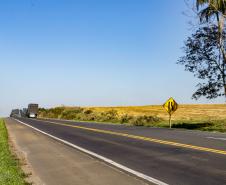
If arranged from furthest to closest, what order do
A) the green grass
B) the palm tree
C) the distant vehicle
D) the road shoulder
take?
the distant vehicle < the palm tree < the road shoulder < the green grass

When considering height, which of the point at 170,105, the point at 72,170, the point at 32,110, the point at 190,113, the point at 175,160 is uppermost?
the point at 32,110

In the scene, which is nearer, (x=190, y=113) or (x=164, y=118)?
(x=164, y=118)

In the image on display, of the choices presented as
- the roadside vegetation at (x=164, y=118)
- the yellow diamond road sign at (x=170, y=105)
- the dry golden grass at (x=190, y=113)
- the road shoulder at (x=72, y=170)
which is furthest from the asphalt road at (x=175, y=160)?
the dry golden grass at (x=190, y=113)

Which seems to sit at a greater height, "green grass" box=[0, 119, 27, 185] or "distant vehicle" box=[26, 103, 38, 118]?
"distant vehicle" box=[26, 103, 38, 118]

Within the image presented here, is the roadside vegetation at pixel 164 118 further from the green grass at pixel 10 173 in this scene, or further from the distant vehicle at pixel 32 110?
the green grass at pixel 10 173

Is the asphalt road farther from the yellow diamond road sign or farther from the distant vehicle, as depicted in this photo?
Result: the distant vehicle

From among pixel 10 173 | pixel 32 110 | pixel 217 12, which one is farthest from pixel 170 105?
pixel 32 110

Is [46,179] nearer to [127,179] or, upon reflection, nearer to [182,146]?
[127,179]

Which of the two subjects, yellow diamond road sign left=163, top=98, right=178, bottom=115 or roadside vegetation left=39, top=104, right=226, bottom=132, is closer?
roadside vegetation left=39, top=104, right=226, bottom=132

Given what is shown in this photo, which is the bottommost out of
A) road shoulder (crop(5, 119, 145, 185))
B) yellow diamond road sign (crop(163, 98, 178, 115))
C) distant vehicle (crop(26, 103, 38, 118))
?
road shoulder (crop(5, 119, 145, 185))

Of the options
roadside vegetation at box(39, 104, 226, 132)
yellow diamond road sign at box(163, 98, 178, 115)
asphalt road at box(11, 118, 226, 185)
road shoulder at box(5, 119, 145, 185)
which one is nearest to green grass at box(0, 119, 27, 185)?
road shoulder at box(5, 119, 145, 185)

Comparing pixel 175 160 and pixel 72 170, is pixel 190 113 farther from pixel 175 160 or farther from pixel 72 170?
pixel 72 170

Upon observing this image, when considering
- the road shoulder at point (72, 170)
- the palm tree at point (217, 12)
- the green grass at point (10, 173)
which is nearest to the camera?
the green grass at point (10, 173)

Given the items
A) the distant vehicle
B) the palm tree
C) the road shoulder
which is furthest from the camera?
the distant vehicle
